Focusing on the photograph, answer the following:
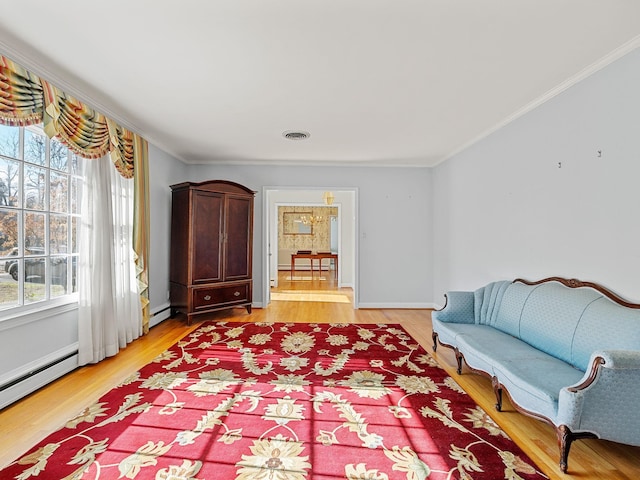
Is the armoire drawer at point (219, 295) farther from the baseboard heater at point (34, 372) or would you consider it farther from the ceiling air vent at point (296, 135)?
the ceiling air vent at point (296, 135)

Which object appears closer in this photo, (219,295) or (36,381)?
(36,381)

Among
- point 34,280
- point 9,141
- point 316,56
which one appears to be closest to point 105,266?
point 34,280

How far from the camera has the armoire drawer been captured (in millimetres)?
4312

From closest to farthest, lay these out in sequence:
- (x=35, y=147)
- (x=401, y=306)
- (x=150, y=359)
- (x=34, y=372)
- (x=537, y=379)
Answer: (x=537, y=379) < (x=34, y=372) < (x=35, y=147) < (x=150, y=359) < (x=401, y=306)

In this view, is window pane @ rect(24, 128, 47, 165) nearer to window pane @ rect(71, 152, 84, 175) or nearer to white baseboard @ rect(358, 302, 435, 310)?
window pane @ rect(71, 152, 84, 175)

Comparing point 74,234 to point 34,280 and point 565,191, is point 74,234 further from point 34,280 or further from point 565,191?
point 565,191

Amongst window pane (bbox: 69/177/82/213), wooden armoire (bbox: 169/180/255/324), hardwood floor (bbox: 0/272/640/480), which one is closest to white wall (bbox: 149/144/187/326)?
wooden armoire (bbox: 169/180/255/324)

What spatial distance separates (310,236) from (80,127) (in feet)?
29.1

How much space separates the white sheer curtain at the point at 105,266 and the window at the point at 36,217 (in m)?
0.12

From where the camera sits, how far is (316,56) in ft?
7.14

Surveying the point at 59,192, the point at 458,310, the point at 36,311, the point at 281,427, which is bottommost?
the point at 281,427

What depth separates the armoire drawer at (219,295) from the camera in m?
4.31

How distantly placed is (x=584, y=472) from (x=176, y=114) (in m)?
4.00

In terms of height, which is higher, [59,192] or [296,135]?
[296,135]
